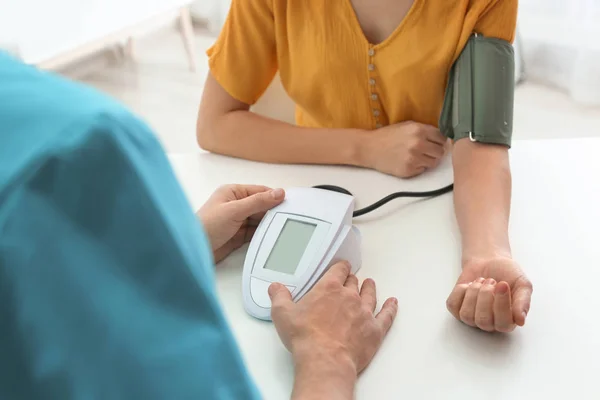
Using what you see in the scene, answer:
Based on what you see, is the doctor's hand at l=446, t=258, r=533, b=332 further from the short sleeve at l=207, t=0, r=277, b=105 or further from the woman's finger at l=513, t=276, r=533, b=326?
the short sleeve at l=207, t=0, r=277, b=105

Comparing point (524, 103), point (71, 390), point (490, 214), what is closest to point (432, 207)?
point (490, 214)

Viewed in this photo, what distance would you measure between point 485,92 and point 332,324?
1.22 ft

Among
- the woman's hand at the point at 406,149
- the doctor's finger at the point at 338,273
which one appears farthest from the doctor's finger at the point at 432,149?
the doctor's finger at the point at 338,273

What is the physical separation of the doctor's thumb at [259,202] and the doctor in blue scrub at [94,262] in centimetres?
42

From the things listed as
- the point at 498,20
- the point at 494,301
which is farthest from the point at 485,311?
the point at 498,20

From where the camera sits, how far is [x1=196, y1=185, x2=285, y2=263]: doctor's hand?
689mm

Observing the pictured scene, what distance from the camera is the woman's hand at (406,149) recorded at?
827 mm

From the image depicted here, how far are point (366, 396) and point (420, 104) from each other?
1.56 feet

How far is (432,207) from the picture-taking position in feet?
2.56

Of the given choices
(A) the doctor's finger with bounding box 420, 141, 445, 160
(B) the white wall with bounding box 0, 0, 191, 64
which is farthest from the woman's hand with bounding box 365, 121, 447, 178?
(B) the white wall with bounding box 0, 0, 191, 64

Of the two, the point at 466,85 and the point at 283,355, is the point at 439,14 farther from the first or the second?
the point at 283,355

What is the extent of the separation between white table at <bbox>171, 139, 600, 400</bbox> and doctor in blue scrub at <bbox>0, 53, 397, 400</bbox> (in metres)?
0.30

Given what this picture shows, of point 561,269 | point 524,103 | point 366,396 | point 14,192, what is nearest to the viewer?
point 14,192

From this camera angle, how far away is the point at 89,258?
0.78ft
